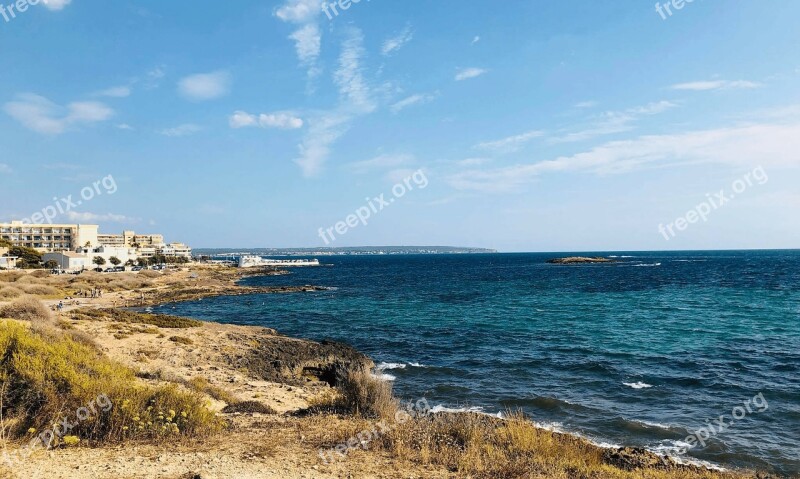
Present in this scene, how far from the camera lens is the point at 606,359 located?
2327 cm

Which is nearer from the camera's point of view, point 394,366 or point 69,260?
point 394,366

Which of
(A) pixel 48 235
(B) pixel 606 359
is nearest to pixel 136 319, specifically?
(B) pixel 606 359

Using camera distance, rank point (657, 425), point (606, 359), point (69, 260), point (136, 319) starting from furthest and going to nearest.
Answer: point (69, 260) → point (136, 319) → point (606, 359) → point (657, 425)

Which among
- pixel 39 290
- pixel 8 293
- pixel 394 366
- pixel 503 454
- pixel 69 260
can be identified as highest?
pixel 69 260

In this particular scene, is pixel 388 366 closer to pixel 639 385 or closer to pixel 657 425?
pixel 639 385

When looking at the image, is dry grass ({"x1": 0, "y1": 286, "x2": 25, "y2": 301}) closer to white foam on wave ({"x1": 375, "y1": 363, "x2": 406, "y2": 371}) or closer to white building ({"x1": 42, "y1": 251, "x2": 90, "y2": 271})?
white foam on wave ({"x1": 375, "y1": 363, "x2": 406, "y2": 371})

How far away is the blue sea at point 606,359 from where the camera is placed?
14336 millimetres

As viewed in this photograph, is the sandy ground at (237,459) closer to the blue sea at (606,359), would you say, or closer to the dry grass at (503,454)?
the dry grass at (503,454)

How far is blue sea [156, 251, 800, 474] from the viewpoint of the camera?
564 inches

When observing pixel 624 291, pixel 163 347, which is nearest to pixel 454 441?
pixel 163 347

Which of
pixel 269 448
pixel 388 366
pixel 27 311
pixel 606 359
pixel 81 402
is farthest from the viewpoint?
pixel 606 359

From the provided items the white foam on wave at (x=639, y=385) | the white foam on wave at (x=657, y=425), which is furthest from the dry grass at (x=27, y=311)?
the white foam on wave at (x=639, y=385)

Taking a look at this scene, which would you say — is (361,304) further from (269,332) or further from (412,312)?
(269,332)

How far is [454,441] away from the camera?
8977mm
